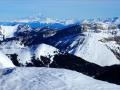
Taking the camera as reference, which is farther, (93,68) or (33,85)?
(93,68)

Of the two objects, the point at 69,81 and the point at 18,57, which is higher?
the point at 69,81

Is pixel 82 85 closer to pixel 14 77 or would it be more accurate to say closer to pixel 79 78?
pixel 79 78

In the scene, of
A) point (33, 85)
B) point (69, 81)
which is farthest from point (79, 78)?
point (33, 85)

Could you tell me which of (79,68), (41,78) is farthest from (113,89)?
(79,68)

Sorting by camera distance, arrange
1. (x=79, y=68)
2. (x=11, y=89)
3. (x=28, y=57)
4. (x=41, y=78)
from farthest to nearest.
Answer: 1. (x=28, y=57)
2. (x=79, y=68)
3. (x=41, y=78)
4. (x=11, y=89)

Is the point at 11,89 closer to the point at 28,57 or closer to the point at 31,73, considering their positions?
the point at 31,73

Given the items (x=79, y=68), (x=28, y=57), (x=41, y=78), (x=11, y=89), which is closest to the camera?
(x=11, y=89)
